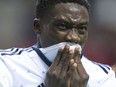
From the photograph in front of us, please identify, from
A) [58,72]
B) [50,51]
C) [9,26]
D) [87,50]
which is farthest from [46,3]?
[9,26]

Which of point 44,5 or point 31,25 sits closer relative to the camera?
point 44,5

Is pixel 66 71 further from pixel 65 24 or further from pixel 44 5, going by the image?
pixel 44 5

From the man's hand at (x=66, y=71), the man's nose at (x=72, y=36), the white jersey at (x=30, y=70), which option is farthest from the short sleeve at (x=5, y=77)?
the man's nose at (x=72, y=36)

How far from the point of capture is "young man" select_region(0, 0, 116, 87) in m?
1.45

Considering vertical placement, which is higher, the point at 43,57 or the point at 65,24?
the point at 65,24

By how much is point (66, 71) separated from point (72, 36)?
0.57 ft

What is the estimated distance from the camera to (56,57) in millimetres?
1482

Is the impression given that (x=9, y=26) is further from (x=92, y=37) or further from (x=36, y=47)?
(x=36, y=47)

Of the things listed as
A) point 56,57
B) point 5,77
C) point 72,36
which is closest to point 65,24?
point 72,36

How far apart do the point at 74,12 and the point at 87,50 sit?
5.33ft

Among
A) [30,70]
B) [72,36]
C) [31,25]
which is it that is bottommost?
[31,25]

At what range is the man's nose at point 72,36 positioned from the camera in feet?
5.05

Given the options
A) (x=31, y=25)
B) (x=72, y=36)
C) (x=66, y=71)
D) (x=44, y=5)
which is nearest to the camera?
(x=66, y=71)

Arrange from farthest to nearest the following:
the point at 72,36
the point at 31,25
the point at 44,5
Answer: the point at 31,25
the point at 44,5
the point at 72,36
